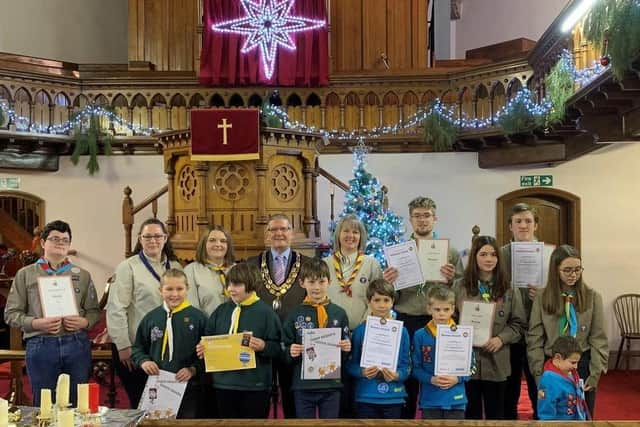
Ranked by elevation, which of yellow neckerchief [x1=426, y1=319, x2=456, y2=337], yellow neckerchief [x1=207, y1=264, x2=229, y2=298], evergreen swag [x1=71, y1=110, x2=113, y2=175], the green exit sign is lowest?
yellow neckerchief [x1=426, y1=319, x2=456, y2=337]

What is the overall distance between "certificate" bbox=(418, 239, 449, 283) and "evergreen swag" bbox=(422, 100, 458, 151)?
4.77 meters

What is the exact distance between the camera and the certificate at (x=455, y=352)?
331 centimetres

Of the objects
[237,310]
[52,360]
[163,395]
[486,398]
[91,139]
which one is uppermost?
[91,139]

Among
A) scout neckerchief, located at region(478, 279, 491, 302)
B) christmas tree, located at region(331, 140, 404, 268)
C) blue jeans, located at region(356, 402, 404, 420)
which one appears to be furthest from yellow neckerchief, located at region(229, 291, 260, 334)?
christmas tree, located at region(331, 140, 404, 268)

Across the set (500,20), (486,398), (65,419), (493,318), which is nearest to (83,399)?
(65,419)

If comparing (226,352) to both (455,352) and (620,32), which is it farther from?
(620,32)

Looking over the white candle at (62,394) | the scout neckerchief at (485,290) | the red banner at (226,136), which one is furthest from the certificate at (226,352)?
the red banner at (226,136)

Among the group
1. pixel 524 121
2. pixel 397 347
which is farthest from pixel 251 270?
pixel 524 121

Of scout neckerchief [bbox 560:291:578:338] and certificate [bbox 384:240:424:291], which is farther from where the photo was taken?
certificate [bbox 384:240:424:291]

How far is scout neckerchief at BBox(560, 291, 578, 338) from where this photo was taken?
11.4 ft

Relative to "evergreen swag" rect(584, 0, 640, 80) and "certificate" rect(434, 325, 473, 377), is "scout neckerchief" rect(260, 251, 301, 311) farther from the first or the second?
"evergreen swag" rect(584, 0, 640, 80)

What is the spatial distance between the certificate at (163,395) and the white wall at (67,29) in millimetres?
8777

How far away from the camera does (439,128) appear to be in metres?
8.30

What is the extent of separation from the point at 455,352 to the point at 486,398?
0.62 metres
